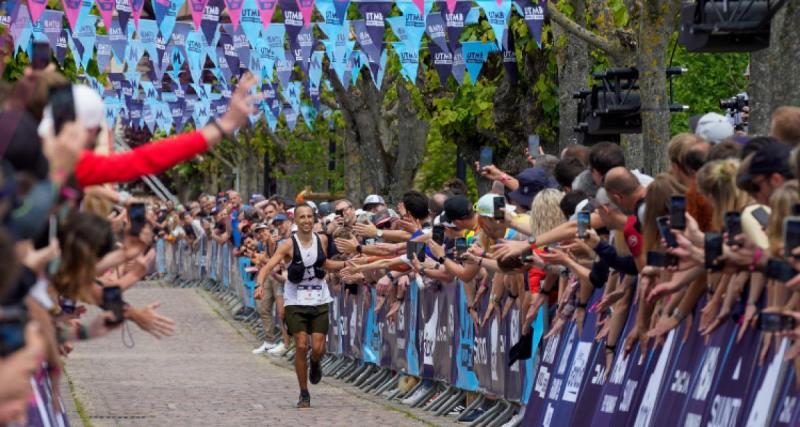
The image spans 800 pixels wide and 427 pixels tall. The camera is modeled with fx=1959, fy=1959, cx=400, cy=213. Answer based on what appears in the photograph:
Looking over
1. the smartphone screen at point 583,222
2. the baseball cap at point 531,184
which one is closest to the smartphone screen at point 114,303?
the smartphone screen at point 583,222

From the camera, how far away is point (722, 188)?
8.57m

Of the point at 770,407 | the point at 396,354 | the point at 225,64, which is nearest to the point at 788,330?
the point at 770,407

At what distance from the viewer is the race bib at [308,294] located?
62.8ft

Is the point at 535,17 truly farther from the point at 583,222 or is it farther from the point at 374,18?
the point at 583,222

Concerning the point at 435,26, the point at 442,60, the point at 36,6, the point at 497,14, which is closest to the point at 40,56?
the point at 497,14

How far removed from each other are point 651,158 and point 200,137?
10280 mm

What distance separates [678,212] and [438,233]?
255 inches

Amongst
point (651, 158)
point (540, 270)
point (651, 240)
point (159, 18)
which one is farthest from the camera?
point (159, 18)

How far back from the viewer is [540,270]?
12734mm

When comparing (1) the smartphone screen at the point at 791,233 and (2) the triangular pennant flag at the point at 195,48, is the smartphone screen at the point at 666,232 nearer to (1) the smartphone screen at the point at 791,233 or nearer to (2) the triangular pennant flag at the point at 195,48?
(1) the smartphone screen at the point at 791,233

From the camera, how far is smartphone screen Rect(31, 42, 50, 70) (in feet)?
27.0

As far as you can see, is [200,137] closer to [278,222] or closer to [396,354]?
[396,354]

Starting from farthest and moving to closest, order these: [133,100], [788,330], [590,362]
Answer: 1. [133,100]
2. [590,362]
3. [788,330]

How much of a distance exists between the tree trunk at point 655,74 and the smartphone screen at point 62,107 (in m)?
10.8
